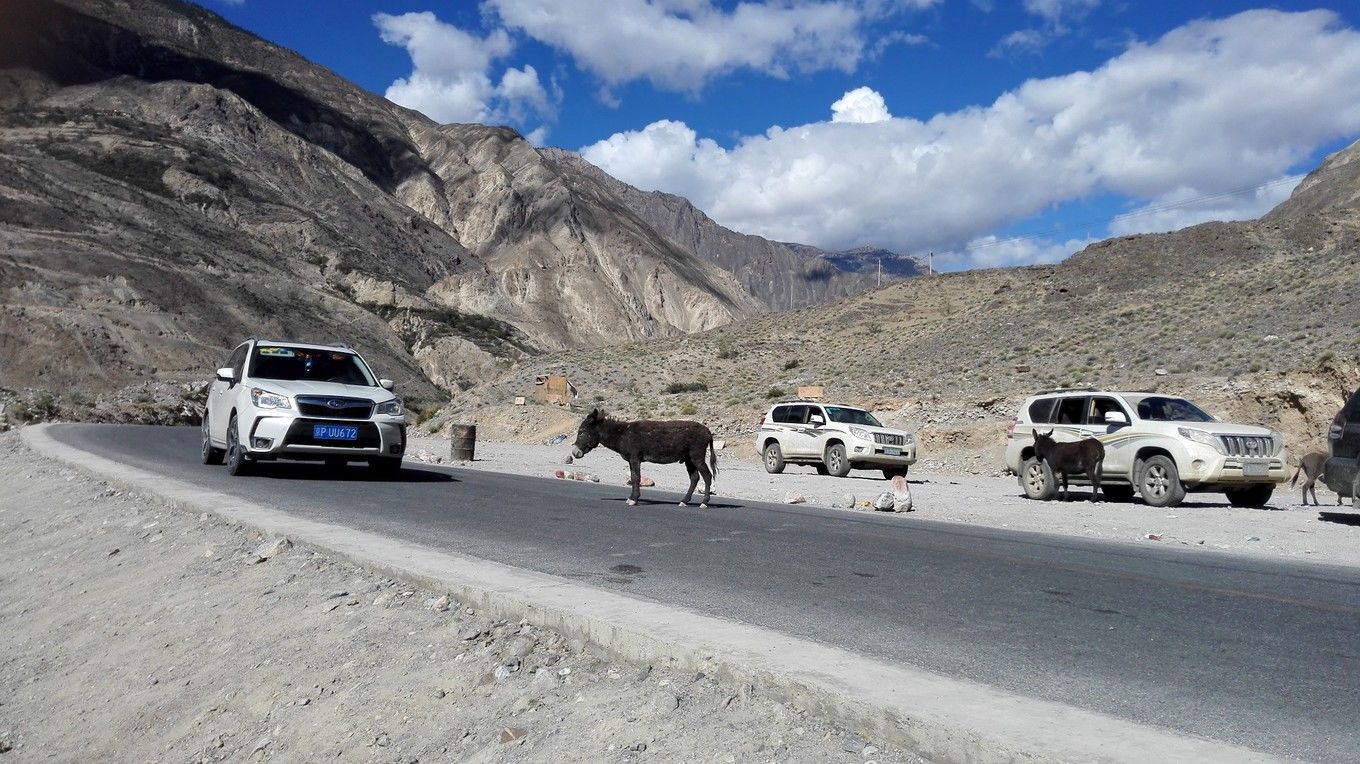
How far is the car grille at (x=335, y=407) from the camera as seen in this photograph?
Answer: 14609mm

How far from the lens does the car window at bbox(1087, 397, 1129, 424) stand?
698 inches

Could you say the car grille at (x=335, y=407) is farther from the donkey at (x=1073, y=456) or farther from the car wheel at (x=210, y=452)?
the donkey at (x=1073, y=456)

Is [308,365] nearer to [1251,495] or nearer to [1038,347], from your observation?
[1251,495]

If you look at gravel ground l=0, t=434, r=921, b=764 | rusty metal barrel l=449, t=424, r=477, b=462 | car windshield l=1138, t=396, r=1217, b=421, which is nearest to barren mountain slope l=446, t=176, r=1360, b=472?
car windshield l=1138, t=396, r=1217, b=421

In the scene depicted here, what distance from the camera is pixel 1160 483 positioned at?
16547 mm

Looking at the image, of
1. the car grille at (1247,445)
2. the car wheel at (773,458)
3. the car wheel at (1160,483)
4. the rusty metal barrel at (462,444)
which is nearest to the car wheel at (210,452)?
the rusty metal barrel at (462,444)

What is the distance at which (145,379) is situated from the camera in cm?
6688

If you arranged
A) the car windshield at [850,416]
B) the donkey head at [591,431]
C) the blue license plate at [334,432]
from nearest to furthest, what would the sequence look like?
the donkey head at [591,431] < the blue license plate at [334,432] < the car windshield at [850,416]

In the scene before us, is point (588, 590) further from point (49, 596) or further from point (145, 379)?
point (145, 379)

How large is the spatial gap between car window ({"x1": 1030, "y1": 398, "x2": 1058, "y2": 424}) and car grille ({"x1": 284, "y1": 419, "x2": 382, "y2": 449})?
1153 cm

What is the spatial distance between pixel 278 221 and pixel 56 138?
21.3 meters

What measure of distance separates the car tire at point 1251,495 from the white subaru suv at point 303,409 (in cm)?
1323

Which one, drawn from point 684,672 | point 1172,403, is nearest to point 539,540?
point 684,672

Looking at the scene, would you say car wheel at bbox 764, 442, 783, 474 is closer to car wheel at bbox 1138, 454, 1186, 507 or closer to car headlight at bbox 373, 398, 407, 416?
car wheel at bbox 1138, 454, 1186, 507
